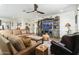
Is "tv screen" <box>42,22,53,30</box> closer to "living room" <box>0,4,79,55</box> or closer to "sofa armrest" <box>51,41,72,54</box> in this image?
"living room" <box>0,4,79,55</box>

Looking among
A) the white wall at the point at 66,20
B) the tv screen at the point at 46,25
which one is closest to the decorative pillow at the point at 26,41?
the tv screen at the point at 46,25

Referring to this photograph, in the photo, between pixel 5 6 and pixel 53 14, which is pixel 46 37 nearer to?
pixel 53 14

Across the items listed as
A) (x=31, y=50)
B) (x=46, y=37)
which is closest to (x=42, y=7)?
(x=46, y=37)

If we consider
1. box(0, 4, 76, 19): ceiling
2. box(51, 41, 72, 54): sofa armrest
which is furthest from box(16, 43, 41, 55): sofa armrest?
box(0, 4, 76, 19): ceiling

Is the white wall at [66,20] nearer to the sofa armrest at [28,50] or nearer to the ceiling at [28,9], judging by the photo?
the ceiling at [28,9]

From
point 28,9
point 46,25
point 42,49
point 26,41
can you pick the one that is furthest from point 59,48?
point 28,9

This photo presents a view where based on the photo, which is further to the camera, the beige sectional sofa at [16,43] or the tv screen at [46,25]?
the tv screen at [46,25]

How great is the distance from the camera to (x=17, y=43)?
199cm

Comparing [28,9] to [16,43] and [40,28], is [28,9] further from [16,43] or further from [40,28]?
[16,43]

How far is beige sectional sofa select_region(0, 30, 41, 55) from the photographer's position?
197cm

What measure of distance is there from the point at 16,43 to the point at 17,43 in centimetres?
2

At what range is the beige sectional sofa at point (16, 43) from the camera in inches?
77.5

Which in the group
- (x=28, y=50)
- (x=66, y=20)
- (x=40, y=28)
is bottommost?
(x=28, y=50)
